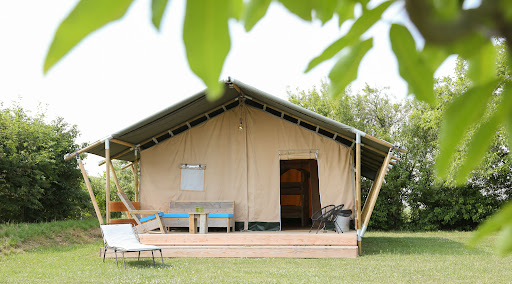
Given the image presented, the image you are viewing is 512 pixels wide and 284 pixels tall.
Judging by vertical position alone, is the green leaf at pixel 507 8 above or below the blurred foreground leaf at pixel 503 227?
above

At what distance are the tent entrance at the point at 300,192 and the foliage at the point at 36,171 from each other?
739 centimetres

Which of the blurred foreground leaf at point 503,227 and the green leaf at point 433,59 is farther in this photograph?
the green leaf at point 433,59

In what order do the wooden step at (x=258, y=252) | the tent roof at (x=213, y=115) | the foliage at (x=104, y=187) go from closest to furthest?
the wooden step at (x=258, y=252) → the tent roof at (x=213, y=115) → the foliage at (x=104, y=187)

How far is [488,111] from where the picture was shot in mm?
351

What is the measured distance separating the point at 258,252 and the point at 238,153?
8.71 ft

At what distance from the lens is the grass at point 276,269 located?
6332 millimetres

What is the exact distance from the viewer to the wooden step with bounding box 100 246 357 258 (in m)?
8.35

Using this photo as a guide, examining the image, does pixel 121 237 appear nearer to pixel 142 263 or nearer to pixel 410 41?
pixel 142 263

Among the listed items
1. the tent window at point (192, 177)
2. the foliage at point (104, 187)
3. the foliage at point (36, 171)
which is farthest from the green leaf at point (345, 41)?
the foliage at point (104, 187)

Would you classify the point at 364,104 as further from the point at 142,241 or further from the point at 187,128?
the point at 142,241

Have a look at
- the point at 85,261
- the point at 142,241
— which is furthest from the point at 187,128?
the point at 85,261

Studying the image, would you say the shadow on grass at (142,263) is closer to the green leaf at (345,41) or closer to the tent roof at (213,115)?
the tent roof at (213,115)

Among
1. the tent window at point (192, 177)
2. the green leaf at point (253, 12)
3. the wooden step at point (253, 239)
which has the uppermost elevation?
the tent window at point (192, 177)

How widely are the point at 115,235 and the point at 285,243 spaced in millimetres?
3100
